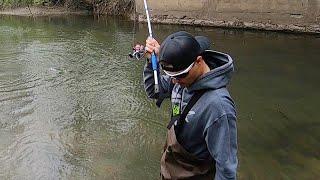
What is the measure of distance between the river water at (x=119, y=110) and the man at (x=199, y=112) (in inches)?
96.4

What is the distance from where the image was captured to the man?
6.13 ft

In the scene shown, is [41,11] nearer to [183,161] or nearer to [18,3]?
[18,3]

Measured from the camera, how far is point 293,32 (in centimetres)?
1149

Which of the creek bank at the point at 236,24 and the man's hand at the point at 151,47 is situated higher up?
the man's hand at the point at 151,47

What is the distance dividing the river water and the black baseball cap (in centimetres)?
271

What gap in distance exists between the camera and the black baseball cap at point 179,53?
186 centimetres

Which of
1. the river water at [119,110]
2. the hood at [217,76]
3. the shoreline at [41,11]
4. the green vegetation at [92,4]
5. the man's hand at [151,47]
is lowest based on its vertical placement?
the river water at [119,110]

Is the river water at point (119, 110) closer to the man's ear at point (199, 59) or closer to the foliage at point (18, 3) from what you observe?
the man's ear at point (199, 59)

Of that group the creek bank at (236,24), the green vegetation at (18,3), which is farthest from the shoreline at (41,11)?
the creek bank at (236,24)

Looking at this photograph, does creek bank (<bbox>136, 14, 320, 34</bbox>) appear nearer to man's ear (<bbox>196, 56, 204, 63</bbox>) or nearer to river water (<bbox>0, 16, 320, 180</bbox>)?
river water (<bbox>0, 16, 320, 180</bbox>)

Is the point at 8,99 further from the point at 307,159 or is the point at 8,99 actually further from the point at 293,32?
the point at 293,32

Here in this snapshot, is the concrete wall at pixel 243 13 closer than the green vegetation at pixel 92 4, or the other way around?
the concrete wall at pixel 243 13

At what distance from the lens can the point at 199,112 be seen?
1923 millimetres

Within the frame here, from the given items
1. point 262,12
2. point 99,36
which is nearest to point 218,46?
point 262,12
